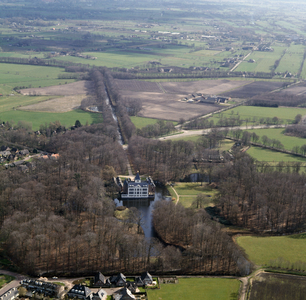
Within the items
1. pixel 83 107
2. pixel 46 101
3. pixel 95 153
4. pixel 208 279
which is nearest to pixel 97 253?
pixel 208 279

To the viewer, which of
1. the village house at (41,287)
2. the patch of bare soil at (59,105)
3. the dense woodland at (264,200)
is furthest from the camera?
the patch of bare soil at (59,105)

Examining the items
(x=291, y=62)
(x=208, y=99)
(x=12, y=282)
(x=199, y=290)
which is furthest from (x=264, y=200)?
(x=291, y=62)

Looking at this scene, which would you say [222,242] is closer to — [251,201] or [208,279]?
[208,279]

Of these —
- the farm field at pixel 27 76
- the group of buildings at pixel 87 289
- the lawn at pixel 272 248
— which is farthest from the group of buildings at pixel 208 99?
the group of buildings at pixel 87 289

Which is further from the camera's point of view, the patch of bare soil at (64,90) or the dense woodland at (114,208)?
the patch of bare soil at (64,90)

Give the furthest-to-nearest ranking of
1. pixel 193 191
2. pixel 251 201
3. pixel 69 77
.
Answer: pixel 69 77, pixel 193 191, pixel 251 201

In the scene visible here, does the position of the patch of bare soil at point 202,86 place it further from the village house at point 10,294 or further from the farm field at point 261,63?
the village house at point 10,294
